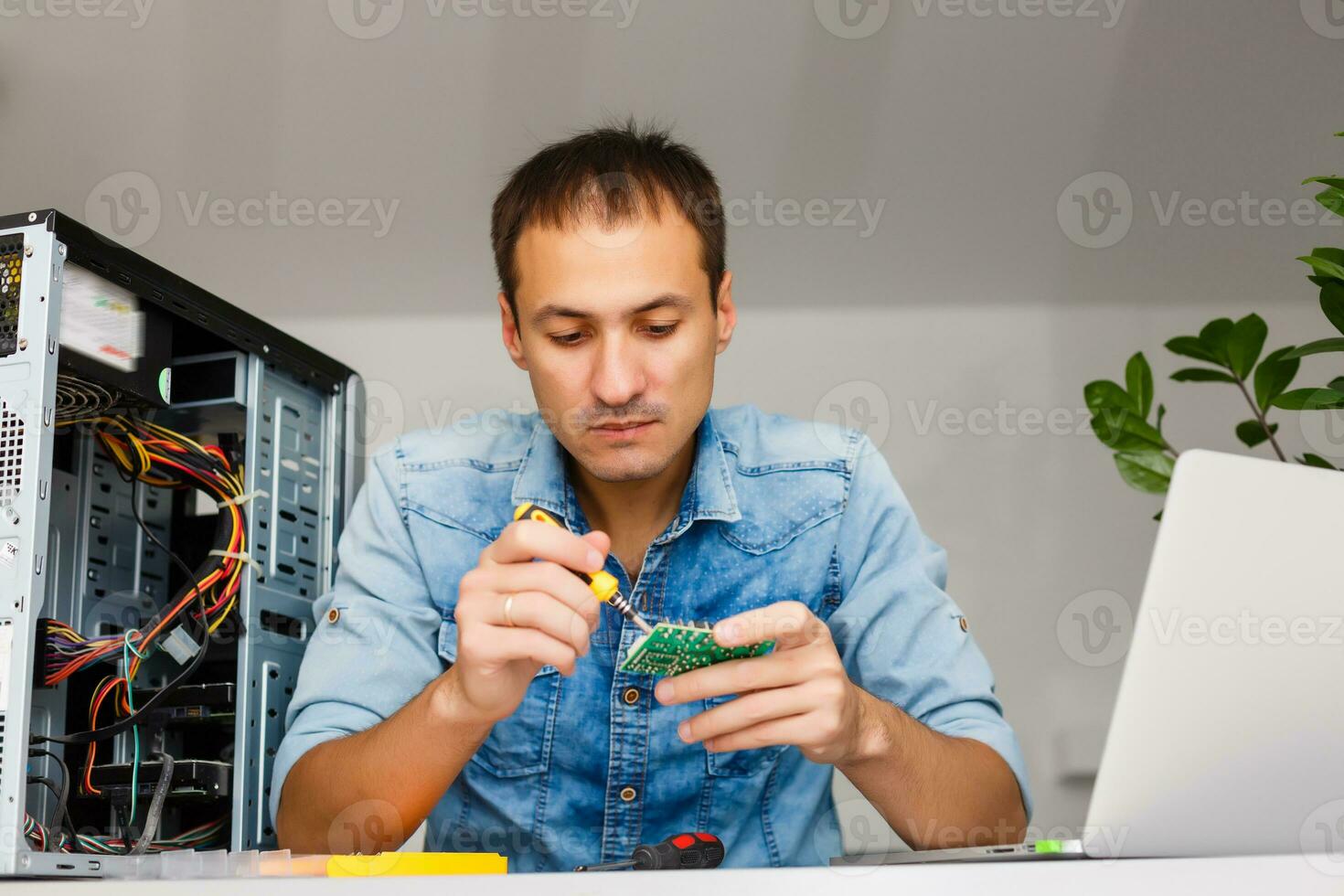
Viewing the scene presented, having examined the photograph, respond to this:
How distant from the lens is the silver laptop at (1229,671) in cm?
65

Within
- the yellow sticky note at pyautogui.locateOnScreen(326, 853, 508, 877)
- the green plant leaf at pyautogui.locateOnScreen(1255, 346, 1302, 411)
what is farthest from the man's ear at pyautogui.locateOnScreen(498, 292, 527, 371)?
the green plant leaf at pyautogui.locateOnScreen(1255, 346, 1302, 411)

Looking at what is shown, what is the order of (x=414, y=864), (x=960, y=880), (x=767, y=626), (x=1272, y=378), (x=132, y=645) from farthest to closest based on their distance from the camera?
(x=1272, y=378) → (x=132, y=645) → (x=767, y=626) → (x=414, y=864) → (x=960, y=880)

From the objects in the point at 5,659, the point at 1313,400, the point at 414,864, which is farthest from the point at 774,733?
the point at 1313,400

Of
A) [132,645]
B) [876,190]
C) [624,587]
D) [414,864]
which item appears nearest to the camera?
[414,864]

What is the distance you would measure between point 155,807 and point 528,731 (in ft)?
1.44

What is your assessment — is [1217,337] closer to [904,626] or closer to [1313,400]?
[1313,400]

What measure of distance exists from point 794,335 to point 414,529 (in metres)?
1.07

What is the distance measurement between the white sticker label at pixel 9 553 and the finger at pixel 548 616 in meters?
0.44

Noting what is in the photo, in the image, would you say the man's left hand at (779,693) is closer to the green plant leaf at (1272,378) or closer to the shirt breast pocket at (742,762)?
the shirt breast pocket at (742,762)

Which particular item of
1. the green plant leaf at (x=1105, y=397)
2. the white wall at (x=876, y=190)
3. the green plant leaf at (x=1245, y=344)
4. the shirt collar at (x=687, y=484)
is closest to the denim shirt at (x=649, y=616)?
the shirt collar at (x=687, y=484)

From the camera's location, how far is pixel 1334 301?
144 centimetres

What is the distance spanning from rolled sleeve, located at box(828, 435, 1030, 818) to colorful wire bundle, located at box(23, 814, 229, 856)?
2.65 ft

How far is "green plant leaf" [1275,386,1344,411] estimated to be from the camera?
1.41m

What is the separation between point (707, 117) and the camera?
222 cm
